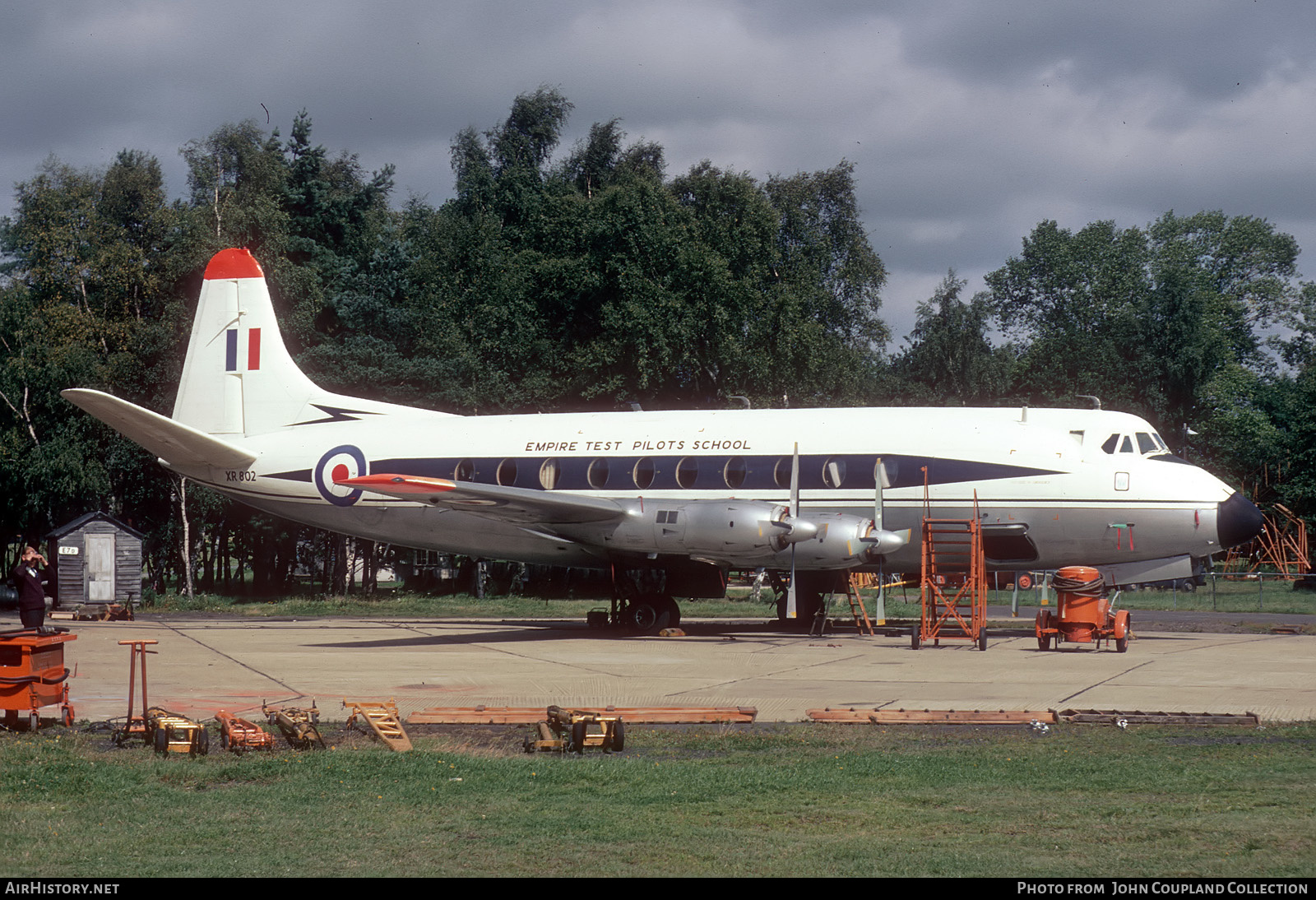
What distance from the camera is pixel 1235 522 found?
21391mm

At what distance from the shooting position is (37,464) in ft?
132

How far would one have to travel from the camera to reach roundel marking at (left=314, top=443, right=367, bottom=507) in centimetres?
2633

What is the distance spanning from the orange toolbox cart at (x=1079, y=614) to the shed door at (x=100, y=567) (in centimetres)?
2681

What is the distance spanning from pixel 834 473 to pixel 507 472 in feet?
22.8

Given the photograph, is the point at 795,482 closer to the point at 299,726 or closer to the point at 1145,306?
the point at 299,726

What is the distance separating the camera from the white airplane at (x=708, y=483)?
2181 centimetres

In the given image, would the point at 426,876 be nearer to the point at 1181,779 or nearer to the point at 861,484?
the point at 1181,779

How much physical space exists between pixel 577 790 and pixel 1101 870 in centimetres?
406

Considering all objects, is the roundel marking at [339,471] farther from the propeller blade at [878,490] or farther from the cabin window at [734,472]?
the propeller blade at [878,490]

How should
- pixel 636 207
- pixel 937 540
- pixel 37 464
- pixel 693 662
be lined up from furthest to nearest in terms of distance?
pixel 636 207 < pixel 37 464 < pixel 937 540 < pixel 693 662

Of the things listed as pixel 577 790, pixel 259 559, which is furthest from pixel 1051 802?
pixel 259 559

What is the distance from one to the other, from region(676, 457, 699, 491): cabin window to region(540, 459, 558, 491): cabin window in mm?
2685

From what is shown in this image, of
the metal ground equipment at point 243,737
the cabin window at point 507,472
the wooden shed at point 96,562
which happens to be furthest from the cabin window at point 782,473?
the wooden shed at point 96,562

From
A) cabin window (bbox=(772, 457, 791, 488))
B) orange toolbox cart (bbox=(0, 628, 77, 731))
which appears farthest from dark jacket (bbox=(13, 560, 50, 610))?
cabin window (bbox=(772, 457, 791, 488))
